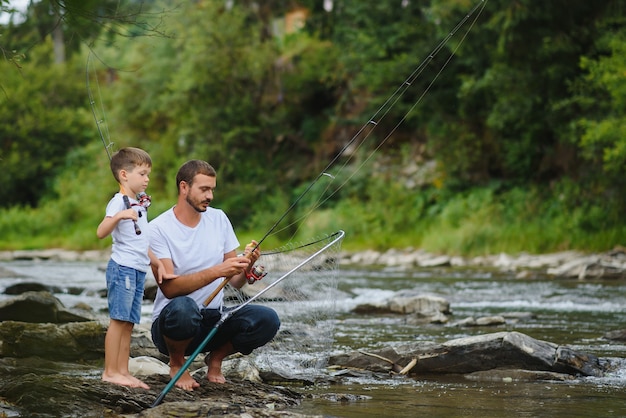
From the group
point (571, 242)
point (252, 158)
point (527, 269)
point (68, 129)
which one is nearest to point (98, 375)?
point (527, 269)

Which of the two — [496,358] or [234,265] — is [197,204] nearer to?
[234,265]

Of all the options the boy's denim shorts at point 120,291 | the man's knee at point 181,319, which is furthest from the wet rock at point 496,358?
the boy's denim shorts at point 120,291

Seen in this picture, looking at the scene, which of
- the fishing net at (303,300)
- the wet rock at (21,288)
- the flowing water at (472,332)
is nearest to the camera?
the flowing water at (472,332)

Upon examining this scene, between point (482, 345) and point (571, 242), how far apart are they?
14.0 m

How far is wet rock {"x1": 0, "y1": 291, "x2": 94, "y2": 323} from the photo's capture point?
761 cm

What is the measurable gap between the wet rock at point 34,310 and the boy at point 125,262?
3372 mm

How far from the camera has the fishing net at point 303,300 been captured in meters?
5.14

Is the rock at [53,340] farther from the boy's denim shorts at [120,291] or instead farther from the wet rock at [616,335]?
the wet rock at [616,335]

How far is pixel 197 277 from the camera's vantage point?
454 centimetres

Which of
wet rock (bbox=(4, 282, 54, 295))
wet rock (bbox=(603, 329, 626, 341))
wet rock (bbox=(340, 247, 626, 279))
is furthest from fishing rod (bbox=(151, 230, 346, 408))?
wet rock (bbox=(340, 247, 626, 279))

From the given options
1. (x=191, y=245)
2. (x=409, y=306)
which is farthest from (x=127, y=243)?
(x=409, y=306)

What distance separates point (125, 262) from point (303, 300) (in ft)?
3.99

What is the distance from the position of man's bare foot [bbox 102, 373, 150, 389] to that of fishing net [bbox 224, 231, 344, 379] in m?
0.91

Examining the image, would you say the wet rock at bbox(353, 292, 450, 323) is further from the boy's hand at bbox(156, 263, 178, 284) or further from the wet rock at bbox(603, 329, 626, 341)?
the boy's hand at bbox(156, 263, 178, 284)
